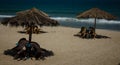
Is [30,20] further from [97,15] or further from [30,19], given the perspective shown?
[97,15]

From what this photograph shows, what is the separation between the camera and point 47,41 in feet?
47.3

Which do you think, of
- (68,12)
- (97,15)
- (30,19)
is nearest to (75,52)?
(30,19)

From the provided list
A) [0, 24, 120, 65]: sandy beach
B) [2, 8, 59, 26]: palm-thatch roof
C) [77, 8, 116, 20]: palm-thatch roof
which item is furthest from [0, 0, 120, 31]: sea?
[2, 8, 59, 26]: palm-thatch roof

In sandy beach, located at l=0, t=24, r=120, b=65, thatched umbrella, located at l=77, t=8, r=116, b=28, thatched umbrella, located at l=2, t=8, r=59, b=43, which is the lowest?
sandy beach, located at l=0, t=24, r=120, b=65

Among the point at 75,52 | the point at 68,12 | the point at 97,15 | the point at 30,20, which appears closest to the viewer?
the point at 30,20

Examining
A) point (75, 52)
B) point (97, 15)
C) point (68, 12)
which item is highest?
point (68, 12)

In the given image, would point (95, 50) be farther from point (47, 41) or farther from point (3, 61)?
point (3, 61)

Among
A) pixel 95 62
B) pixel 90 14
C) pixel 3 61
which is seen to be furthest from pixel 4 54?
pixel 90 14

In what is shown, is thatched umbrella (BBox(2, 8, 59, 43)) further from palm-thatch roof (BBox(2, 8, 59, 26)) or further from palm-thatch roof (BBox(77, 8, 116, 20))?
palm-thatch roof (BBox(77, 8, 116, 20))

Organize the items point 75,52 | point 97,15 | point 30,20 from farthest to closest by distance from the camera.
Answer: point 97,15 < point 75,52 < point 30,20

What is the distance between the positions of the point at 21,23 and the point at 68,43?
4.70 meters

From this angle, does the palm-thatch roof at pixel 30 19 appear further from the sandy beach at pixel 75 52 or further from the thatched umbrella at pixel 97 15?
the thatched umbrella at pixel 97 15

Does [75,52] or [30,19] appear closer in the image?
[30,19]

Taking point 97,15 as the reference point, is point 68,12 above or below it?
above
